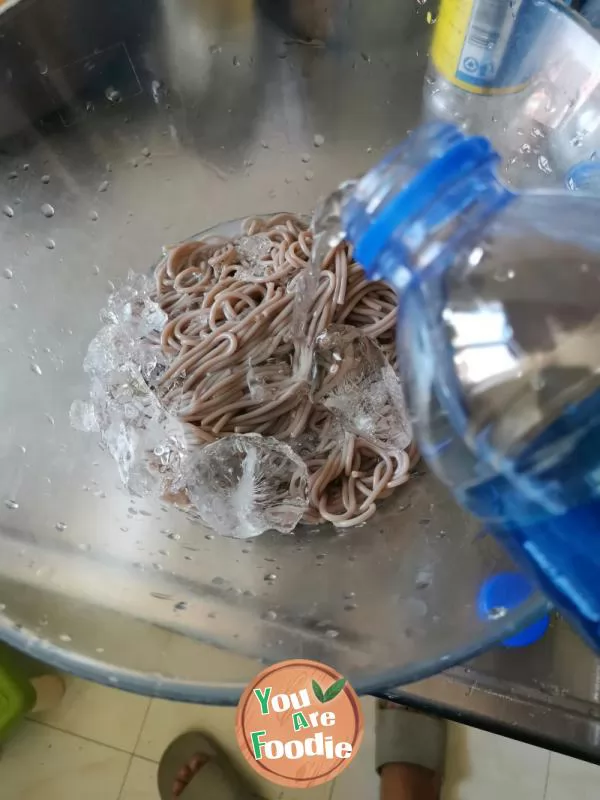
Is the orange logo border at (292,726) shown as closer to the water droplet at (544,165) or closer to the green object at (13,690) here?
the water droplet at (544,165)

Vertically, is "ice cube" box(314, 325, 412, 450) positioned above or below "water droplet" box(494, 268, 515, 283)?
below

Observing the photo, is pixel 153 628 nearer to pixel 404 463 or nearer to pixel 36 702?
pixel 404 463

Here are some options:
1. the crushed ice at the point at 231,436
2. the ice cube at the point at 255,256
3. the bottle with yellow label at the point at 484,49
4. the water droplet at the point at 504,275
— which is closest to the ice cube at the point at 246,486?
the crushed ice at the point at 231,436

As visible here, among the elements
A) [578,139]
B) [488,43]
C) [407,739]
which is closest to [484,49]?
[488,43]

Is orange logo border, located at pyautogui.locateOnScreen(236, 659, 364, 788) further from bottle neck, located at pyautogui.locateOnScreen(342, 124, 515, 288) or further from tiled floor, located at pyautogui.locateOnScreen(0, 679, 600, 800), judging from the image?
tiled floor, located at pyautogui.locateOnScreen(0, 679, 600, 800)

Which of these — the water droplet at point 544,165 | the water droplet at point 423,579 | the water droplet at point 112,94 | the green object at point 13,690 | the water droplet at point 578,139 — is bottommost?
the green object at point 13,690

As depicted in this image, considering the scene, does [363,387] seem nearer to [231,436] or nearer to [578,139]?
[231,436]

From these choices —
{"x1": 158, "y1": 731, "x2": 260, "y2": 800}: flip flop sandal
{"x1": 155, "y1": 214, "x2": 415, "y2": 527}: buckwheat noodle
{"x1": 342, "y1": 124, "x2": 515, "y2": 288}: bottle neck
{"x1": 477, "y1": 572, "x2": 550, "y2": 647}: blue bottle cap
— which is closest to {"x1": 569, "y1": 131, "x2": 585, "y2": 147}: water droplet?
{"x1": 155, "y1": 214, "x2": 415, "y2": 527}: buckwheat noodle
